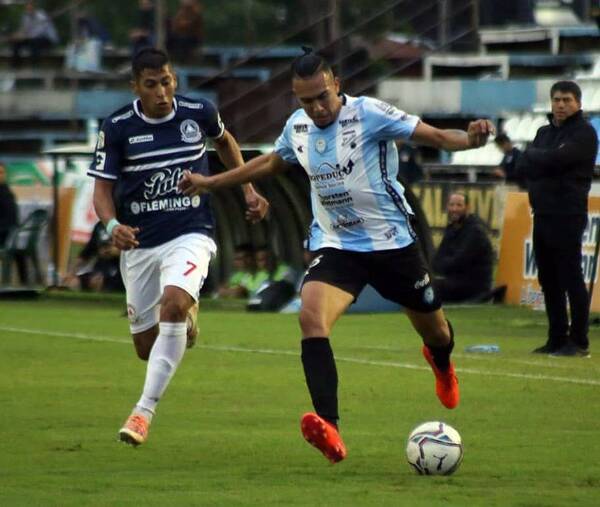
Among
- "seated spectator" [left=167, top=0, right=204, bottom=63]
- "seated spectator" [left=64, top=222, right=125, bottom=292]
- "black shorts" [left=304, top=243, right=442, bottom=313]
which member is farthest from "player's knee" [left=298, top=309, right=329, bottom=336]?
"seated spectator" [left=167, top=0, right=204, bottom=63]

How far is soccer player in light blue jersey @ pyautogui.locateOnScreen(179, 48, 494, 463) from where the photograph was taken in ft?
30.7

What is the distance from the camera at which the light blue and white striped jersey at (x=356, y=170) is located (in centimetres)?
955


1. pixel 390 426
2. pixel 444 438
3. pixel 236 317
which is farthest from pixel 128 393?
pixel 236 317

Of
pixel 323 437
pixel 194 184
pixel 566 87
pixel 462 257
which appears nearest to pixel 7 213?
pixel 462 257

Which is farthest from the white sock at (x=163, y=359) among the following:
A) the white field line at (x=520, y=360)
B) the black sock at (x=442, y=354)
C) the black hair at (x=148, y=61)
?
the white field line at (x=520, y=360)

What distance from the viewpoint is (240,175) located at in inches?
386

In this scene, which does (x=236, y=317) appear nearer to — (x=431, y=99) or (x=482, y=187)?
(x=482, y=187)

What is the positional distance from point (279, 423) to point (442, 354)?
3.40 ft

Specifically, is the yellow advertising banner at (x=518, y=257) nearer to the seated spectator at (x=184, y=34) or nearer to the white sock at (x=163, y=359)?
the white sock at (x=163, y=359)

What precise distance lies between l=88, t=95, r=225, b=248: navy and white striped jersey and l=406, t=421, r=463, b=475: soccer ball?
7.52 ft

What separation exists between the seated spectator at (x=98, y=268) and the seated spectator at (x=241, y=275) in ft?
7.69

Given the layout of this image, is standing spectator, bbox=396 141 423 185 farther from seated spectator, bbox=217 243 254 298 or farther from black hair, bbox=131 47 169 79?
black hair, bbox=131 47 169 79

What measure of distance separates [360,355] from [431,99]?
48.5ft

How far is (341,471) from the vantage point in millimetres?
8805
